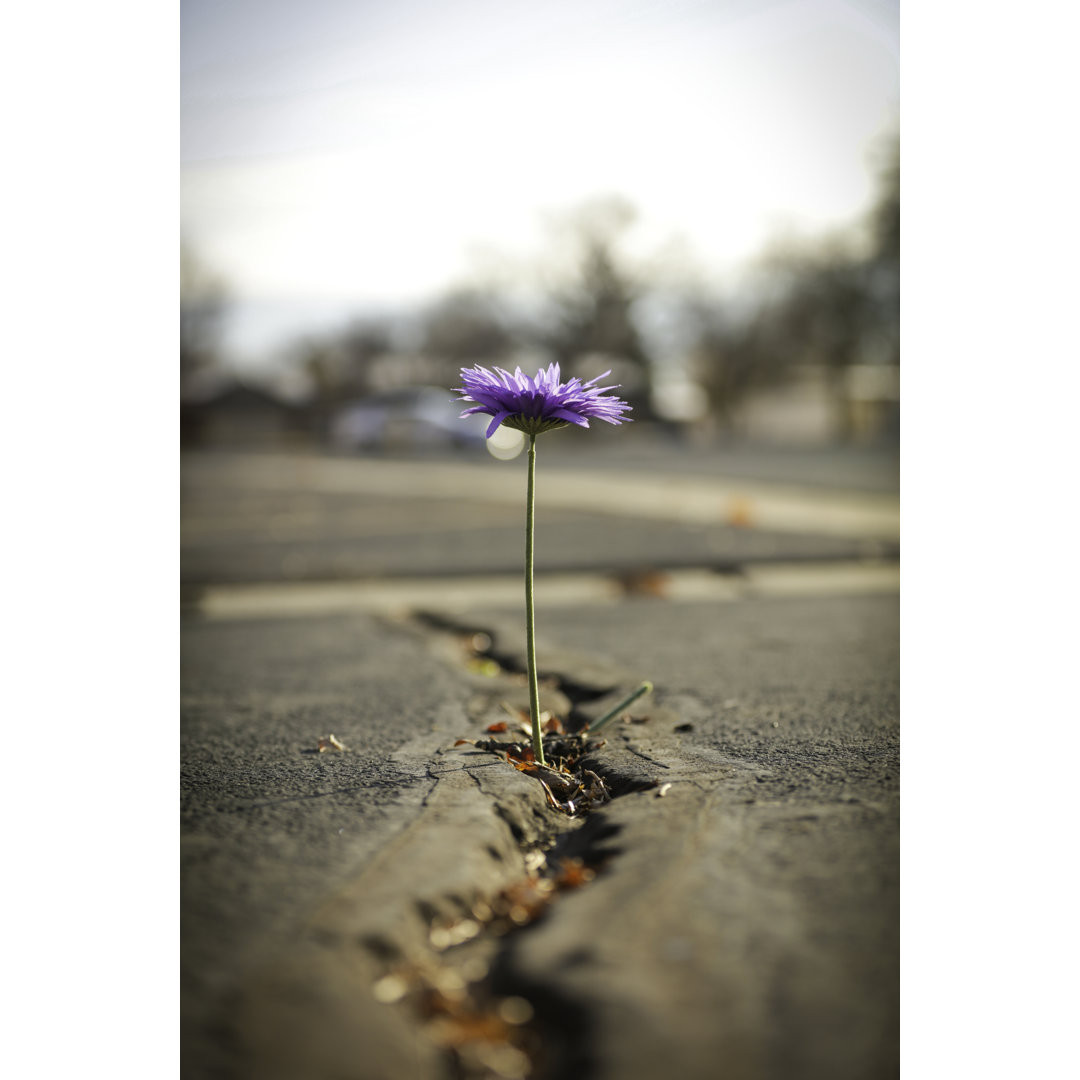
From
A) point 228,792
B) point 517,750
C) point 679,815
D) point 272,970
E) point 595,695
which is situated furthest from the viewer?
point 595,695

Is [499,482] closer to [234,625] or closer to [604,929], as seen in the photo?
[234,625]

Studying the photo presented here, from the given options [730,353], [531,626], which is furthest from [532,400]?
[730,353]

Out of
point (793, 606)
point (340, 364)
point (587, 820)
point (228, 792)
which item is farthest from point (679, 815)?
point (340, 364)

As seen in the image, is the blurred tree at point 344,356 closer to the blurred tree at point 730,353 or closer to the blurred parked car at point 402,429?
the blurred tree at point 730,353

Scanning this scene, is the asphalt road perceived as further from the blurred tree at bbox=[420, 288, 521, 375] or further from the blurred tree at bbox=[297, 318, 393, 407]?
the blurred tree at bbox=[297, 318, 393, 407]

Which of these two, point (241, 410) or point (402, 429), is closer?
point (402, 429)

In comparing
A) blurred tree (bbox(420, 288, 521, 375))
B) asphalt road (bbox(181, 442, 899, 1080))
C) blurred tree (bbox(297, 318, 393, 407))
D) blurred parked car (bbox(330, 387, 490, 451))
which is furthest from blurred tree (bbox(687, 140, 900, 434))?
asphalt road (bbox(181, 442, 899, 1080))

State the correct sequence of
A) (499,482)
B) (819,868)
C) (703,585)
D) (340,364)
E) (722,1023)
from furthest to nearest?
1. (340,364)
2. (499,482)
3. (703,585)
4. (819,868)
5. (722,1023)

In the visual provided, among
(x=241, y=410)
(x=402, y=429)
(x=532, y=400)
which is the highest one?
(x=241, y=410)

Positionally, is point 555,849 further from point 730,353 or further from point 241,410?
point 241,410
